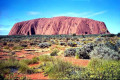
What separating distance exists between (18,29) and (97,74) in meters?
132

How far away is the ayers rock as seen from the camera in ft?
341

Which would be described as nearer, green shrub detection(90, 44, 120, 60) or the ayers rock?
green shrub detection(90, 44, 120, 60)

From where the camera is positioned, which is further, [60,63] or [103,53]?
[103,53]

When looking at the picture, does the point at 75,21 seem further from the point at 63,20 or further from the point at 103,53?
the point at 103,53

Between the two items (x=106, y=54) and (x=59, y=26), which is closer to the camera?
(x=106, y=54)

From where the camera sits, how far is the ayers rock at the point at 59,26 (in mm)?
103938

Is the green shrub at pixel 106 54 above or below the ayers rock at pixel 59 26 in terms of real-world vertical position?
below

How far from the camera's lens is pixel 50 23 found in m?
119

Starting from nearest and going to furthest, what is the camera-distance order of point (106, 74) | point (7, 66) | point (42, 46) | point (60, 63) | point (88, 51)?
point (106, 74) < point (60, 63) < point (7, 66) < point (88, 51) < point (42, 46)

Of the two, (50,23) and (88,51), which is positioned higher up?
(50,23)

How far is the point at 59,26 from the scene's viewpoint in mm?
114938

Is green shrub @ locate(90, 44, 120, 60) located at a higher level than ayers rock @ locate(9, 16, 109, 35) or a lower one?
lower

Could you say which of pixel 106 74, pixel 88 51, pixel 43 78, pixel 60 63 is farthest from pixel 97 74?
pixel 88 51

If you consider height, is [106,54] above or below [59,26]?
below
